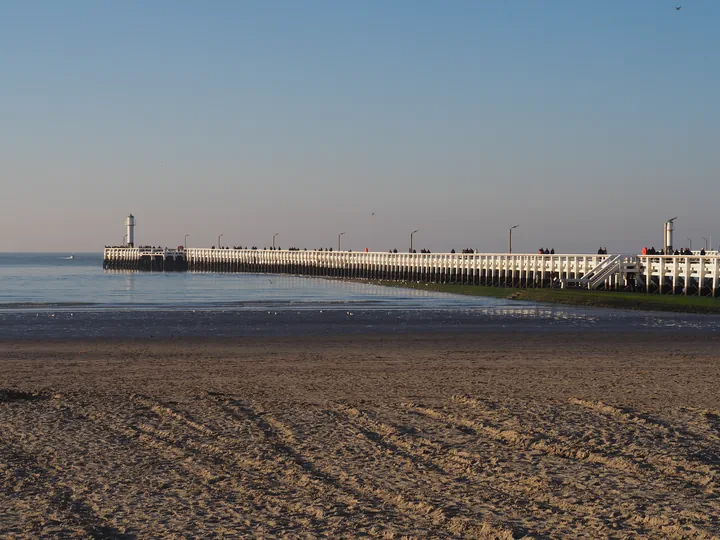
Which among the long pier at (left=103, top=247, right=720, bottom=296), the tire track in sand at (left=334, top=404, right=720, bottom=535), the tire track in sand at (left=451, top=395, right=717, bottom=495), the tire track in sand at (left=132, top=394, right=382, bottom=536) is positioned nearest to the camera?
the tire track in sand at (left=334, top=404, right=720, bottom=535)

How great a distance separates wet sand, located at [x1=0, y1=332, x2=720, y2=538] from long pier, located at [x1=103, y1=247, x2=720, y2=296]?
28.3 m

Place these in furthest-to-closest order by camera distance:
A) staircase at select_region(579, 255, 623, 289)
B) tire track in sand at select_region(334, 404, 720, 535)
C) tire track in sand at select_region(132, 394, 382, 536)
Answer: staircase at select_region(579, 255, 623, 289) → tire track in sand at select_region(132, 394, 382, 536) → tire track in sand at select_region(334, 404, 720, 535)

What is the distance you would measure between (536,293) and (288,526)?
40.1 meters

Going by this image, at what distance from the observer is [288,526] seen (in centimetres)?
680

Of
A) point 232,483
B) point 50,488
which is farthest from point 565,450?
point 50,488

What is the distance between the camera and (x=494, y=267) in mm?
64625

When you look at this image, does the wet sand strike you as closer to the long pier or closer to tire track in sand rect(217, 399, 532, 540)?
tire track in sand rect(217, 399, 532, 540)

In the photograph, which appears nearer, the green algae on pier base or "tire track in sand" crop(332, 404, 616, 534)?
"tire track in sand" crop(332, 404, 616, 534)

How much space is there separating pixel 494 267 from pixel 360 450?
56166 mm

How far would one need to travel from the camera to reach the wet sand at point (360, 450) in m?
6.96

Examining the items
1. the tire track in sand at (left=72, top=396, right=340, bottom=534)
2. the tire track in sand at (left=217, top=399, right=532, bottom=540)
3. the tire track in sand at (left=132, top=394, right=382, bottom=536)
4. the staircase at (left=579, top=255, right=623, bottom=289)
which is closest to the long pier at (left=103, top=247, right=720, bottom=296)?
the staircase at (left=579, top=255, right=623, bottom=289)

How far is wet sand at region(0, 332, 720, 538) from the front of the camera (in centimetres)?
696

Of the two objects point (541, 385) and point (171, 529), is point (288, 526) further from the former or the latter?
point (541, 385)

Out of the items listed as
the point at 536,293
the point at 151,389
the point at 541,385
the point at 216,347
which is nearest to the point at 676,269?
the point at 536,293
